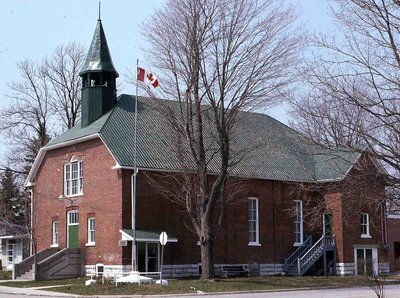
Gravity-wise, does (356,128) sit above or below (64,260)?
above

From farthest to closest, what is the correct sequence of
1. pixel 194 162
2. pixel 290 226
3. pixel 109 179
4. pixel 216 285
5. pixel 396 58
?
1. pixel 290 226
2. pixel 109 179
3. pixel 194 162
4. pixel 216 285
5. pixel 396 58

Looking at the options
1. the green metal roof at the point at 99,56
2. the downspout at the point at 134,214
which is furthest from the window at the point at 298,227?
the green metal roof at the point at 99,56

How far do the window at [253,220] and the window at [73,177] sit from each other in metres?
10.7

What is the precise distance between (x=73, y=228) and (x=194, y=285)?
A: 12.6 metres

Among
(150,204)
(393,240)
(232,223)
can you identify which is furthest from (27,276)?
(393,240)

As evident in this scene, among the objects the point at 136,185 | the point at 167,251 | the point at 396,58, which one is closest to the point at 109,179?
the point at 136,185

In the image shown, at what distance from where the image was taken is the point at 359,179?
1292cm

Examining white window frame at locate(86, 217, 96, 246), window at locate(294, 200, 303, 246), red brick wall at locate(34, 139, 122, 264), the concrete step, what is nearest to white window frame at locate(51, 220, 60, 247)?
red brick wall at locate(34, 139, 122, 264)

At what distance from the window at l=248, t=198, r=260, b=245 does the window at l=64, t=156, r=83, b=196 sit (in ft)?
35.1

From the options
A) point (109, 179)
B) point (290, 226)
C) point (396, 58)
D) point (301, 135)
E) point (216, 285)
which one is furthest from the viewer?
point (290, 226)

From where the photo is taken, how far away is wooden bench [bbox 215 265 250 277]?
1626 inches

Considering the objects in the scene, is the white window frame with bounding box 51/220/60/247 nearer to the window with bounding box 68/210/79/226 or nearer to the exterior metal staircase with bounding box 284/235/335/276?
the window with bounding box 68/210/79/226

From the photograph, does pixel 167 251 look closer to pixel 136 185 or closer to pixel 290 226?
pixel 136 185

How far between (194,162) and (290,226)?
39.2ft
